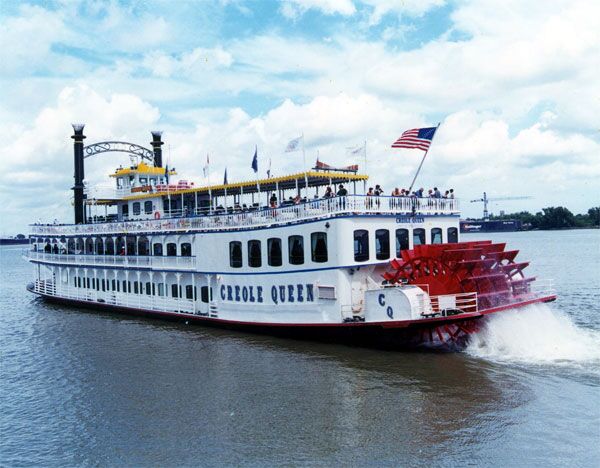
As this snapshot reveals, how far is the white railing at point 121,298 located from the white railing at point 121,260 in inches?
54.6

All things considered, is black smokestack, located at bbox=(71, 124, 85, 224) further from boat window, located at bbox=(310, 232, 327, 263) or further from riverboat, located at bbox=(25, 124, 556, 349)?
boat window, located at bbox=(310, 232, 327, 263)

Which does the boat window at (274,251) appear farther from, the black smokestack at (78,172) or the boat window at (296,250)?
the black smokestack at (78,172)

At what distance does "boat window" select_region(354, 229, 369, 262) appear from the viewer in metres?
18.5

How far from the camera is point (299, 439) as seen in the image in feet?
39.2

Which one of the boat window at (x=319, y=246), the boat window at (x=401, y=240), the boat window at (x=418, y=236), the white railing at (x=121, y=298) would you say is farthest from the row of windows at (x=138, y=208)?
the boat window at (x=418, y=236)

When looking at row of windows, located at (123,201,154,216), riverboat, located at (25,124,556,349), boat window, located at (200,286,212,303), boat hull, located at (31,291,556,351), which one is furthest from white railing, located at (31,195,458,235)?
boat hull, located at (31,291,556,351)

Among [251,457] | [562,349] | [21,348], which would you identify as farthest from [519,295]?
[21,348]

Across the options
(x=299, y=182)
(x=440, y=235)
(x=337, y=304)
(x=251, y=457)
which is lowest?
(x=251, y=457)

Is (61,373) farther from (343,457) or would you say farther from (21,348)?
(343,457)

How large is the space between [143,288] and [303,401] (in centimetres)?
1474

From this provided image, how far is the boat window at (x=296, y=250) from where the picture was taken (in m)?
19.4

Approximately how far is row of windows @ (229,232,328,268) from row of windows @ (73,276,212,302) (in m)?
2.35

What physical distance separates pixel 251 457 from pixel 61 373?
8794 millimetres

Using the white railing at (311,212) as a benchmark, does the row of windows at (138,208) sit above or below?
above
